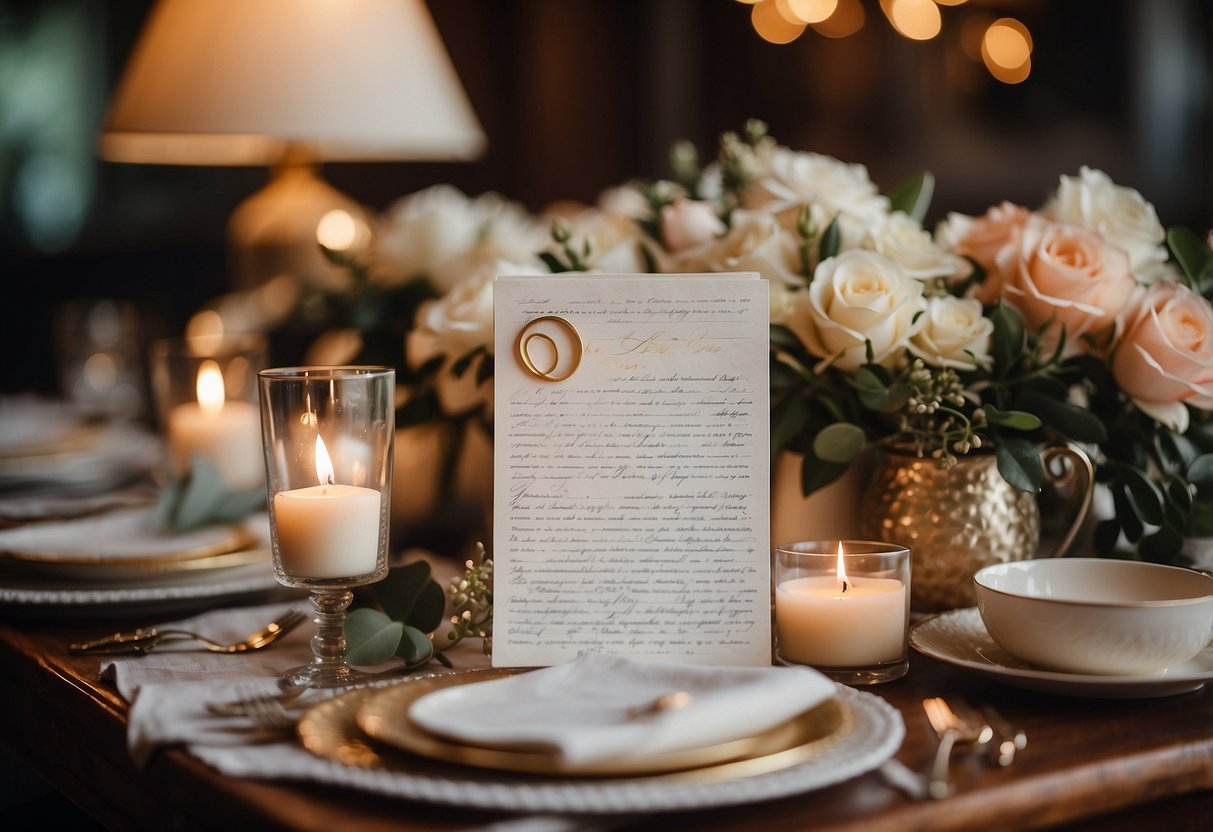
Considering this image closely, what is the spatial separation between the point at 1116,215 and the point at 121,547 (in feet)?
3.18

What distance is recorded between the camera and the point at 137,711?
2.44ft

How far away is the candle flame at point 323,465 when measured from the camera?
2.86 ft

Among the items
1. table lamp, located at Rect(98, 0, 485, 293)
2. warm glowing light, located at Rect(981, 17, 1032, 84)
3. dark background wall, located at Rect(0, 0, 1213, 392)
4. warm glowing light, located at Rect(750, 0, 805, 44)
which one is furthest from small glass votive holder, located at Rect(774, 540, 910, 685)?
warm glowing light, located at Rect(750, 0, 805, 44)

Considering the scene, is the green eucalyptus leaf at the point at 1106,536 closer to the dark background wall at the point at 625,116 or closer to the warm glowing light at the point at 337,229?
→ the warm glowing light at the point at 337,229

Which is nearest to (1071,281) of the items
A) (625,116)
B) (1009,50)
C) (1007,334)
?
(1007,334)

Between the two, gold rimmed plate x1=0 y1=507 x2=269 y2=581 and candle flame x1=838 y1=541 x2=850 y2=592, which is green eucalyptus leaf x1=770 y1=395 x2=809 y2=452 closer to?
candle flame x1=838 y1=541 x2=850 y2=592

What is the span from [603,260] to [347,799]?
0.64 meters

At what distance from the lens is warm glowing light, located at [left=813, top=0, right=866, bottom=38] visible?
14.2ft

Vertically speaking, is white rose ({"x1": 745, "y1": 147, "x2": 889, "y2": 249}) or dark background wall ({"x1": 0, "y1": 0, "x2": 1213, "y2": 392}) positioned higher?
dark background wall ({"x1": 0, "y1": 0, "x2": 1213, "y2": 392})

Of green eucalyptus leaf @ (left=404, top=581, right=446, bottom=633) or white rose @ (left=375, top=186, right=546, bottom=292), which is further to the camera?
white rose @ (left=375, top=186, right=546, bottom=292)

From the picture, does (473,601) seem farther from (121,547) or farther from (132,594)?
(121,547)

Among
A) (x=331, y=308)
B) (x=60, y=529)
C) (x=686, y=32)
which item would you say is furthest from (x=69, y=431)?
(x=686, y=32)

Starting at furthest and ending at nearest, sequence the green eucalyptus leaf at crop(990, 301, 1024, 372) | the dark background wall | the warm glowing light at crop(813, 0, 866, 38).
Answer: the warm glowing light at crop(813, 0, 866, 38) → the dark background wall → the green eucalyptus leaf at crop(990, 301, 1024, 372)

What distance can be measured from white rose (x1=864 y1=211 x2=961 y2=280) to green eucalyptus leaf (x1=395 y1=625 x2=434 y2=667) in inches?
18.9
